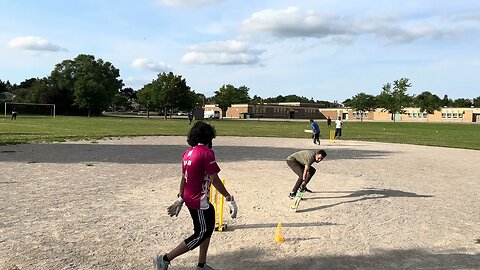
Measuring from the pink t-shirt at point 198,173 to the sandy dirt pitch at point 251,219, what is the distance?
974 mm

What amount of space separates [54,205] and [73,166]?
18.4 ft

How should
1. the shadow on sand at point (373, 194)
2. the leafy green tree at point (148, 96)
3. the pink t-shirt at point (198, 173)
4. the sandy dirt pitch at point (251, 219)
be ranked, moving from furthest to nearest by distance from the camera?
the leafy green tree at point (148, 96), the shadow on sand at point (373, 194), the sandy dirt pitch at point (251, 219), the pink t-shirt at point (198, 173)

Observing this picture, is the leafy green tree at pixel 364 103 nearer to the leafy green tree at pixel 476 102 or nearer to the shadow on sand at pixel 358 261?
the leafy green tree at pixel 476 102

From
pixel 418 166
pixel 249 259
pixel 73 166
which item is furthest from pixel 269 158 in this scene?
pixel 249 259

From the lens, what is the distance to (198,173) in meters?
4.55

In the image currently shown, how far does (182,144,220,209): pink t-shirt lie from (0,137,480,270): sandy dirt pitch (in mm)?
974

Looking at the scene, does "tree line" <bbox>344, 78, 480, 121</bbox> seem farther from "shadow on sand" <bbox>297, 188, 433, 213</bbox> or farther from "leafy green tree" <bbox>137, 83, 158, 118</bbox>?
"shadow on sand" <bbox>297, 188, 433, 213</bbox>

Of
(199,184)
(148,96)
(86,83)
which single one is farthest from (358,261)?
(86,83)

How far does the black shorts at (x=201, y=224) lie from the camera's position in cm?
468

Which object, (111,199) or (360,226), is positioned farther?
(111,199)

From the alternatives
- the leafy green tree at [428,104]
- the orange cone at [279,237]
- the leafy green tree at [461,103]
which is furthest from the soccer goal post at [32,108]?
the leafy green tree at [461,103]

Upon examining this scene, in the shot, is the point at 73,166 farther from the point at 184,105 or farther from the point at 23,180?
the point at 184,105

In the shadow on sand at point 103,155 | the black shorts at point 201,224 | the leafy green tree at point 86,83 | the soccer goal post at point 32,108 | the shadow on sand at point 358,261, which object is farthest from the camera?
the leafy green tree at point 86,83

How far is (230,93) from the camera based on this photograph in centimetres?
11231
